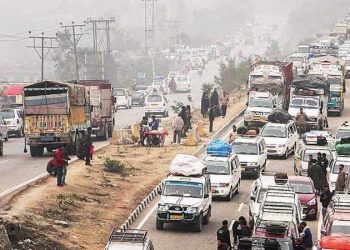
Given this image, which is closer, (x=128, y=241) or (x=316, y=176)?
(x=128, y=241)

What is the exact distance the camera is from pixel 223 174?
124 ft

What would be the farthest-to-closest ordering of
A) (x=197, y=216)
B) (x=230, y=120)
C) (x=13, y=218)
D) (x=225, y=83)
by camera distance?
(x=225, y=83) → (x=230, y=120) → (x=197, y=216) → (x=13, y=218)

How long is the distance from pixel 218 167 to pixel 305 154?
474 cm

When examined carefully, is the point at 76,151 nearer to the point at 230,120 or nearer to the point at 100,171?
the point at 100,171

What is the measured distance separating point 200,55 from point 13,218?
541ft

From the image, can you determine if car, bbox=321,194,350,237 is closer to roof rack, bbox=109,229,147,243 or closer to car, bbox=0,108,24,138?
roof rack, bbox=109,229,147,243

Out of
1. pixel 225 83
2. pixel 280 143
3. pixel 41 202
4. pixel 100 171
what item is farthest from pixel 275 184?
pixel 225 83

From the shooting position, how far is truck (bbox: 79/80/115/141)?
57031mm

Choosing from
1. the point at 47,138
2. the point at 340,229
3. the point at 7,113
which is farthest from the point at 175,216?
the point at 7,113

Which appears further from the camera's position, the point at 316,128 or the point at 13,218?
the point at 316,128

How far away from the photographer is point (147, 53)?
187m

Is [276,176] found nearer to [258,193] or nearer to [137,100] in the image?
[258,193]

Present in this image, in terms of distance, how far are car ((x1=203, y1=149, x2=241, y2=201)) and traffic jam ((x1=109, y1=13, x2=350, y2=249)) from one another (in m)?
0.03

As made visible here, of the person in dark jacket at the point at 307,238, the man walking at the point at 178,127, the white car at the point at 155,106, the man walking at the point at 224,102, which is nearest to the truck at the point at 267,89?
the man walking at the point at 224,102
